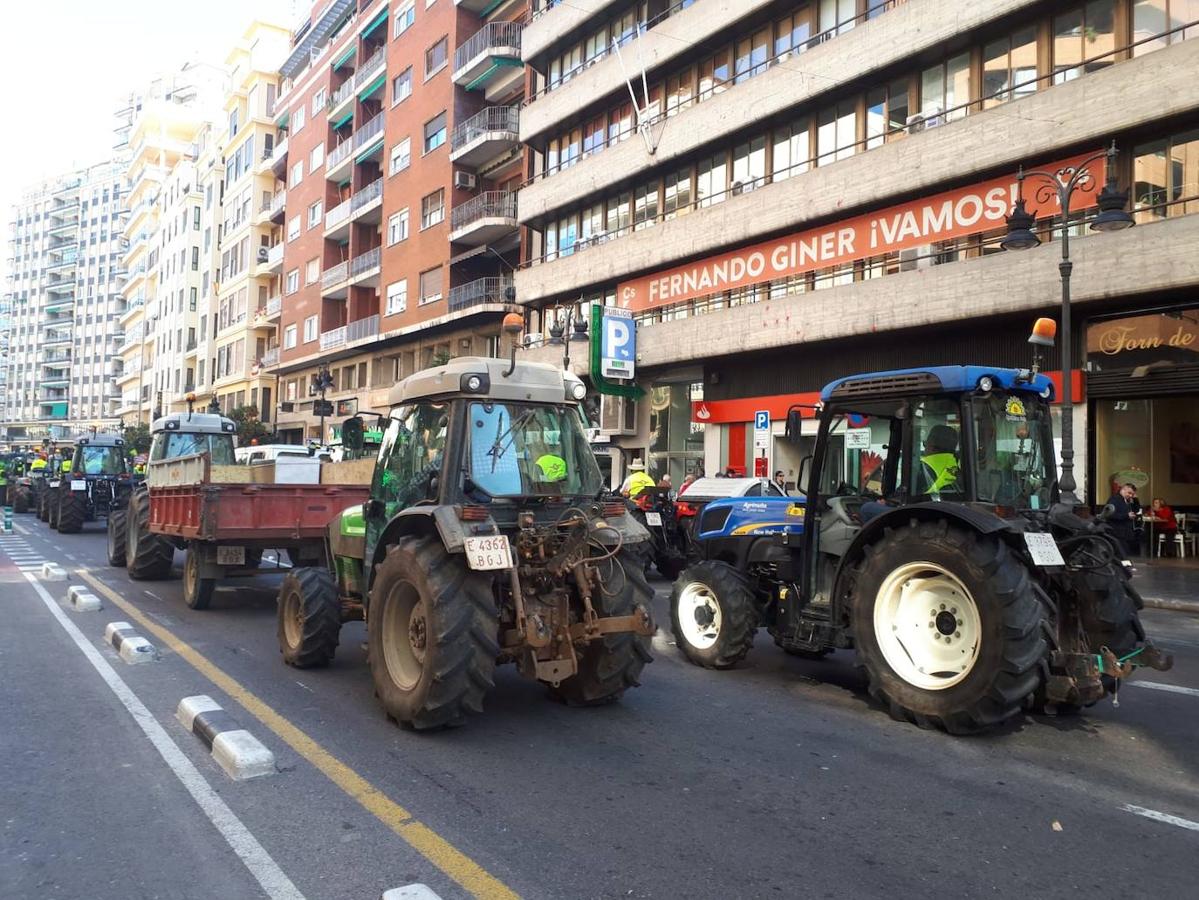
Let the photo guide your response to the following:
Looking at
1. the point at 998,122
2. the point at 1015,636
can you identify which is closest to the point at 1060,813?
the point at 1015,636

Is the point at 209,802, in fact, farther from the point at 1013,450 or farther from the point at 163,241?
the point at 163,241

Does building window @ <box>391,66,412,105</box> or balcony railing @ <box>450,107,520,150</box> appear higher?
building window @ <box>391,66,412,105</box>

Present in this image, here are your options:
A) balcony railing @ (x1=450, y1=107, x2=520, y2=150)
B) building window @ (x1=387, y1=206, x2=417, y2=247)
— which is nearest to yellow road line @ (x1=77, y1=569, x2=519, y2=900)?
balcony railing @ (x1=450, y1=107, x2=520, y2=150)

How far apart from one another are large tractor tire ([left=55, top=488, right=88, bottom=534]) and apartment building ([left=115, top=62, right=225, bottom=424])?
5309 cm

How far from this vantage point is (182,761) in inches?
187

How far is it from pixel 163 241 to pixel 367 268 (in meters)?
49.9

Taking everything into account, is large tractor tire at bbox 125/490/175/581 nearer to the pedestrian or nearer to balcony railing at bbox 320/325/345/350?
the pedestrian

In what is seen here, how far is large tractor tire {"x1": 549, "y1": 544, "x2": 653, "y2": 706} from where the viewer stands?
562cm

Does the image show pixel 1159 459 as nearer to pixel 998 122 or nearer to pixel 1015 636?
pixel 998 122

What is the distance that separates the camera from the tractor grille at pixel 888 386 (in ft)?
19.4

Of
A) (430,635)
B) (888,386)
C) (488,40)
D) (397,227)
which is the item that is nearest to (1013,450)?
(888,386)

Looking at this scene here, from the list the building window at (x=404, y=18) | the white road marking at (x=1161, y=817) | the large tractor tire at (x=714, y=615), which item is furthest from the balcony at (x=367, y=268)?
the white road marking at (x=1161, y=817)

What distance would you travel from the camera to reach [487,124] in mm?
34281

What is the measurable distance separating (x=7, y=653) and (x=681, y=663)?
5.80 meters
